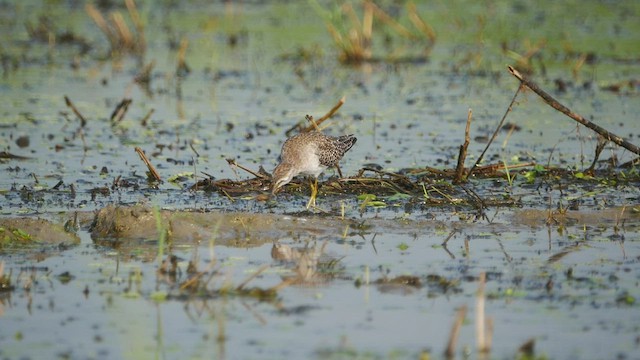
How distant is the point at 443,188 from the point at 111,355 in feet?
17.2

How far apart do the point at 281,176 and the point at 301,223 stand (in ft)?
2.53

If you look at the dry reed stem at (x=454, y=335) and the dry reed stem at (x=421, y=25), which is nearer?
the dry reed stem at (x=454, y=335)

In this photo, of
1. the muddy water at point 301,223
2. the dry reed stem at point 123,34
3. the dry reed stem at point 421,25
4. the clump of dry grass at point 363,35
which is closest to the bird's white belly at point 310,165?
the muddy water at point 301,223

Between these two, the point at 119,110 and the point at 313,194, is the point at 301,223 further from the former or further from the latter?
the point at 119,110

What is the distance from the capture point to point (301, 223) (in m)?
9.76

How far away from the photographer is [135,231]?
940cm

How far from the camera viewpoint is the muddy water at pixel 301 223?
711cm

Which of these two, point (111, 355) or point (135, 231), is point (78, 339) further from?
point (135, 231)

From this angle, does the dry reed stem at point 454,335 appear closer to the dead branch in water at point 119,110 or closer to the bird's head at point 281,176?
the bird's head at point 281,176

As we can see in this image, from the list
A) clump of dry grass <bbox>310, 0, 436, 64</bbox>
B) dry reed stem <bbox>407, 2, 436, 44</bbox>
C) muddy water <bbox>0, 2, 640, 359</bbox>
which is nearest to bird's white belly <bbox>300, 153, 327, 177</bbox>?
muddy water <bbox>0, 2, 640, 359</bbox>

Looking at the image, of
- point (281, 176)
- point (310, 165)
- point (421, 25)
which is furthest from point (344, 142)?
point (421, 25)

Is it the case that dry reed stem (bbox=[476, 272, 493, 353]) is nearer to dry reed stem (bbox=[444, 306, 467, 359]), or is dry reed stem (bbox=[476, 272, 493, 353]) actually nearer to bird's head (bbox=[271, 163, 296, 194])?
dry reed stem (bbox=[444, 306, 467, 359])

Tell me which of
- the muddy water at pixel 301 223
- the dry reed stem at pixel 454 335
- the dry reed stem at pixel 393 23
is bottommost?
the dry reed stem at pixel 454 335

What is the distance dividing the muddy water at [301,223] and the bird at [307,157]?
306 mm
